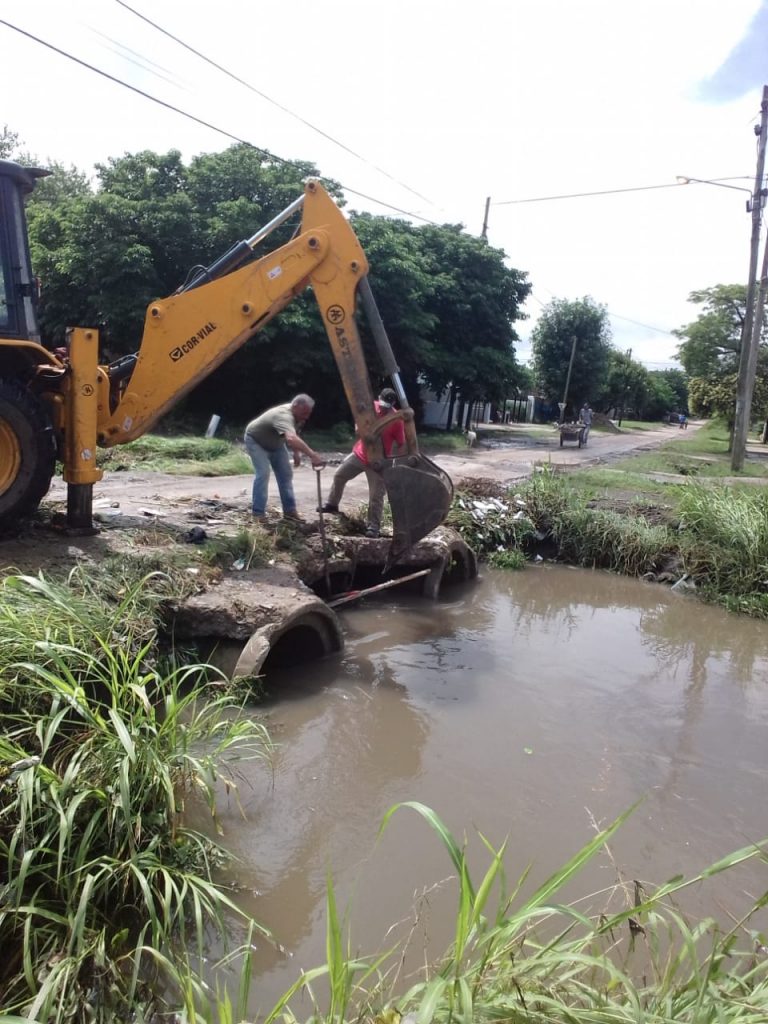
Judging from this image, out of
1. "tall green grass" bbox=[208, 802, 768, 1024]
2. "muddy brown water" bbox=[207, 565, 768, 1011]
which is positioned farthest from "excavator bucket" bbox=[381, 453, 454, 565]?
"tall green grass" bbox=[208, 802, 768, 1024]

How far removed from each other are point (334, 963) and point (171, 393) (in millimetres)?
5380

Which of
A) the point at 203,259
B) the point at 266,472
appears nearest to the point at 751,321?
the point at 203,259

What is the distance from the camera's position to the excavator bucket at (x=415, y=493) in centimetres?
680

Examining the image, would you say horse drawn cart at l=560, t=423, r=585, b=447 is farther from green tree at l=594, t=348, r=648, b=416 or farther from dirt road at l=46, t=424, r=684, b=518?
green tree at l=594, t=348, r=648, b=416

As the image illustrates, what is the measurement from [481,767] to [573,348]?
37.1 meters

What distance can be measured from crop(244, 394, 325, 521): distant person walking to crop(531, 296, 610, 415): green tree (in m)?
34.2

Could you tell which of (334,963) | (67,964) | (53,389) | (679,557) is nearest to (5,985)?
(67,964)

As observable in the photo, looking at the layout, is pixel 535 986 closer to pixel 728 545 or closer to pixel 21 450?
pixel 21 450

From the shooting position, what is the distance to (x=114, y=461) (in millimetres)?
12414

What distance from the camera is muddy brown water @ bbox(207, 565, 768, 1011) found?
11.5 ft

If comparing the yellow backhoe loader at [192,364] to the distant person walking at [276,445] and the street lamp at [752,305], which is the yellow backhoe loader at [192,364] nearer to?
the distant person walking at [276,445]

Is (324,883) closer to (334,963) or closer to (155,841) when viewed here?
(155,841)

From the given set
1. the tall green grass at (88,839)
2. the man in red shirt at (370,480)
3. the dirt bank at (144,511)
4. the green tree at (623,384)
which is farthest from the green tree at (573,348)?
the tall green grass at (88,839)

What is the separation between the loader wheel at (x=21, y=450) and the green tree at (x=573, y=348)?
36.5m
